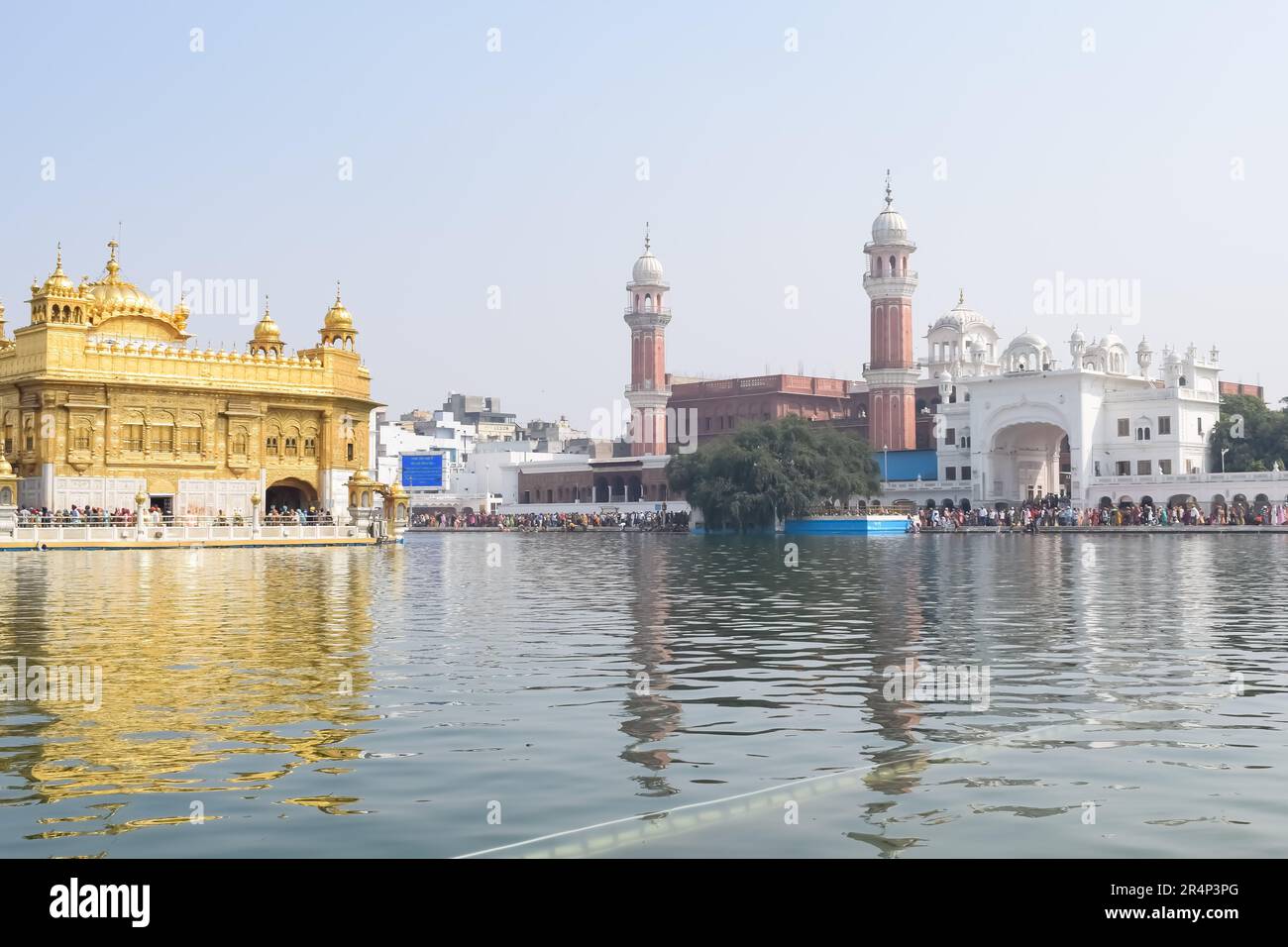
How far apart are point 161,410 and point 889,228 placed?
50329 millimetres

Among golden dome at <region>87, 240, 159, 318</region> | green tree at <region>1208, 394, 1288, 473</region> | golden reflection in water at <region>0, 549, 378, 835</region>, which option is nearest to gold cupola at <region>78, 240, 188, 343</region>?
golden dome at <region>87, 240, 159, 318</region>

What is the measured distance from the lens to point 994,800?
6688mm

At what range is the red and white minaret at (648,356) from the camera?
102562mm

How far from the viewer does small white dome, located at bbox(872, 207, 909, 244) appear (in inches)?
3457

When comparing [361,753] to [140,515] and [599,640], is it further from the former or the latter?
[140,515]

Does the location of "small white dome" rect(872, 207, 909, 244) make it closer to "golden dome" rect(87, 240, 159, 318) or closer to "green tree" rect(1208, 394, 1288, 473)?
"green tree" rect(1208, 394, 1288, 473)

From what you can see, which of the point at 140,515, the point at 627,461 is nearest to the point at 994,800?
→ the point at 140,515

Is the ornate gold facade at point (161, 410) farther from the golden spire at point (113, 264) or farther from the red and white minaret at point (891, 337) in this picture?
the red and white minaret at point (891, 337)

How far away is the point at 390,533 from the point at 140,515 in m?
11.7

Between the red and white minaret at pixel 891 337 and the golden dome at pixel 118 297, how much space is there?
4556 cm

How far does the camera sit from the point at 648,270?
104 m

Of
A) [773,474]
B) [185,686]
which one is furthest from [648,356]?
[185,686]

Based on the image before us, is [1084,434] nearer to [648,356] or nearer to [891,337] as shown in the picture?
[891,337]

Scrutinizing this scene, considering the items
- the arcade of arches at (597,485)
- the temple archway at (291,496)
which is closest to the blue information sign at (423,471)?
the arcade of arches at (597,485)
